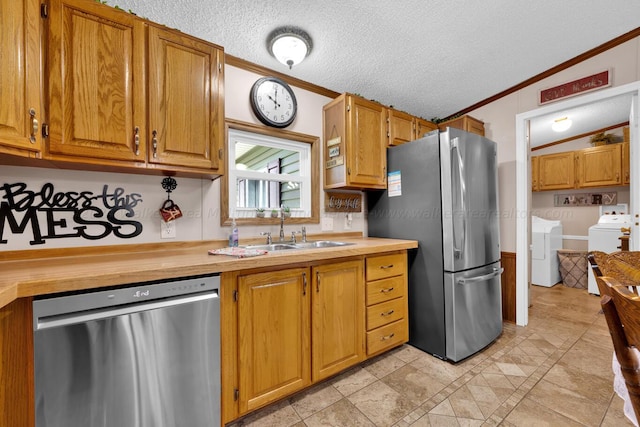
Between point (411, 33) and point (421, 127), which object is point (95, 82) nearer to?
point (411, 33)

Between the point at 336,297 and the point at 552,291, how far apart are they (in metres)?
3.94

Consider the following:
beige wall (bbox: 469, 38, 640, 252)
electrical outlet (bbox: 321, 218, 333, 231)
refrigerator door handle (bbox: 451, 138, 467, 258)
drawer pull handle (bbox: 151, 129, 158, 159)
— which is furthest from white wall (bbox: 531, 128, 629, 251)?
drawer pull handle (bbox: 151, 129, 158, 159)

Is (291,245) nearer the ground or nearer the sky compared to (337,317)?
nearer the sky

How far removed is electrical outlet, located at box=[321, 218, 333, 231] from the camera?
2.59 meters

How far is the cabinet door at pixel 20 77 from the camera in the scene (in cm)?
107

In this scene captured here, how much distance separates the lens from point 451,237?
2043mm

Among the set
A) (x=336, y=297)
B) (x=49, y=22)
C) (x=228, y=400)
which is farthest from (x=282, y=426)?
(x=49, y=22)

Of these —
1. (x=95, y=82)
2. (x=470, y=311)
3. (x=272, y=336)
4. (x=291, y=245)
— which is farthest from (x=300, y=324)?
(x=95, y=82)

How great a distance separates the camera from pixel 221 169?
169 centimetres

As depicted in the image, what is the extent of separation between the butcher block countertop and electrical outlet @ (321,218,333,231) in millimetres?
731

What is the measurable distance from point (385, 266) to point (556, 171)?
4548mm

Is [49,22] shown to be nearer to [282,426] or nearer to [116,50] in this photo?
[116,50]

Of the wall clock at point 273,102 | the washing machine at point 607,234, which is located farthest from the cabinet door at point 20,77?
the washing machine at point 607,234

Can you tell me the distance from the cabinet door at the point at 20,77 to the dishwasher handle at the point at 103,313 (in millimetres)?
732
